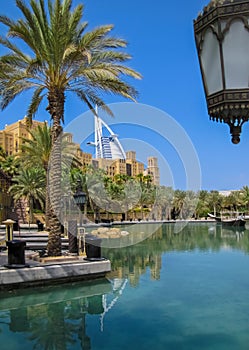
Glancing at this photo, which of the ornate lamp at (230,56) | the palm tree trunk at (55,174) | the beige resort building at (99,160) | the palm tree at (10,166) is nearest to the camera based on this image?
the ornate lamp at (230,56)

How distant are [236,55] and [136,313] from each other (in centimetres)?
899

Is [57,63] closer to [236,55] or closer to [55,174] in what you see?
[55,174]

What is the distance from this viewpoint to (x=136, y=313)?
390 inches

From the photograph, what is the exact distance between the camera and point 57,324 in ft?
29.4

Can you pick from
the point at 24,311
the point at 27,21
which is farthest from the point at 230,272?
the point at 27,21

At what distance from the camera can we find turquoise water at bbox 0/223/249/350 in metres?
7.88

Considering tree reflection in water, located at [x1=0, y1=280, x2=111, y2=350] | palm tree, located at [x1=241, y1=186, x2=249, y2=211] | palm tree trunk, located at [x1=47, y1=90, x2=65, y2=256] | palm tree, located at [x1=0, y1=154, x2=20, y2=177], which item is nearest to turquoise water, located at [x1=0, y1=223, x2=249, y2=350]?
tree reflection in water, located at [x1=0, y1=280, x2=111, y2=350]

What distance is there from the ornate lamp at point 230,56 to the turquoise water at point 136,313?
6610mm

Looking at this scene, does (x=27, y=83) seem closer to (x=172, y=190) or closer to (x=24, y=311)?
(x=24, y=311)

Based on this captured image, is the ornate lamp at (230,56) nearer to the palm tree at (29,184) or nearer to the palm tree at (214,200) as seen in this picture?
the palm tree at (29,184)

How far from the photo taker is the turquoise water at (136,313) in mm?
7879

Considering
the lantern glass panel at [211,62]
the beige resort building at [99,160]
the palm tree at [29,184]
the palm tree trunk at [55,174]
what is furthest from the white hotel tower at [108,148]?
the lantern glass panel at [211,62]

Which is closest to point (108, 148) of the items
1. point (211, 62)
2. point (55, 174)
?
point (55, 174)

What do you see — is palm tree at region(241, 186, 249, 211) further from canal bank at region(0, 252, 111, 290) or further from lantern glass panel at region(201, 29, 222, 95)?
lantern glass panel at region(201, 29, 222, 95)
